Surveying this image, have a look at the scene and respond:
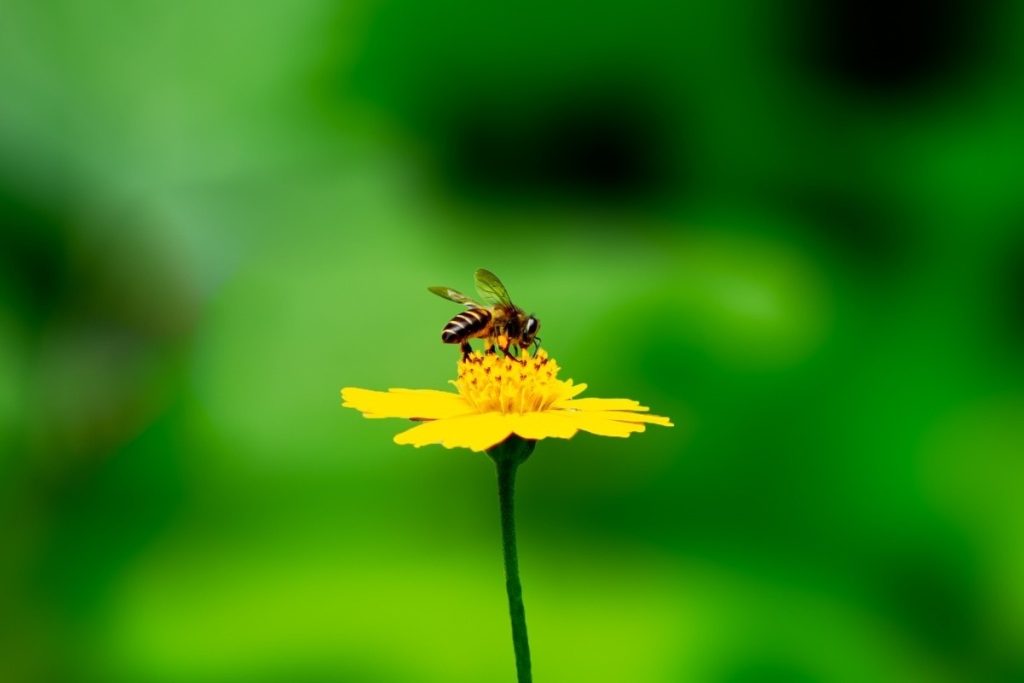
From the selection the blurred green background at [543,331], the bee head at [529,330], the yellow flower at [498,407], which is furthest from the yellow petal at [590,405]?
the blurred green background at [543,331]

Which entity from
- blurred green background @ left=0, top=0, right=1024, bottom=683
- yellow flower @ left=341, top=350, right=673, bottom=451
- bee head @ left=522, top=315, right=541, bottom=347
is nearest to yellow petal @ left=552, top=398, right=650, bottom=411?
yellow flower @ left=341, top=350, right=673, bottom=451

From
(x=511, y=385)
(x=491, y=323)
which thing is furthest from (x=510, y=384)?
(x=491, y=323)

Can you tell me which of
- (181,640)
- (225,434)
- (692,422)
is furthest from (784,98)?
(181,640)

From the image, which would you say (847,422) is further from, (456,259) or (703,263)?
(456,259)

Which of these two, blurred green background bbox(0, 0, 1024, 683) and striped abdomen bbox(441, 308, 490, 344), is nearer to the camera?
striped abdomen bbox(441, 308, 490, 344)

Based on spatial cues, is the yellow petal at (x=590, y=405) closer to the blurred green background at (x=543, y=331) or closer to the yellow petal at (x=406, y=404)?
the yellow petal at (x=406, y=404)

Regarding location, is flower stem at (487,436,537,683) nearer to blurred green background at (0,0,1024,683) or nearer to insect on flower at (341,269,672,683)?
insect on flower at (341,269,672,683)
